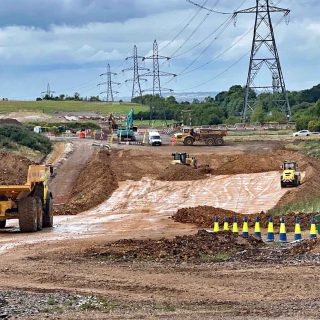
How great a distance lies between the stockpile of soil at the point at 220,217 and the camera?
86.8ft

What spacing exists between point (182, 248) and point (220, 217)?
9.42m

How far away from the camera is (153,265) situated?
18.2 metres

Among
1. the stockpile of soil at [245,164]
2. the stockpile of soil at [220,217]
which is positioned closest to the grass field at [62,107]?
the stockpile of soil at [245,164]

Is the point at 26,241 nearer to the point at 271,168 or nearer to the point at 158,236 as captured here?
the point at 158,236

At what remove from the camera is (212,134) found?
8169 centimetres

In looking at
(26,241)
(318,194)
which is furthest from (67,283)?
(318,194)

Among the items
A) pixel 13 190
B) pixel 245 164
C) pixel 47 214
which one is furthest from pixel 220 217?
pixel 245 164

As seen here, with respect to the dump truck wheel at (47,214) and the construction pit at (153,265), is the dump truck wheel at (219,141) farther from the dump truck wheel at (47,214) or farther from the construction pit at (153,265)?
the dump truck wheel at (47,214)

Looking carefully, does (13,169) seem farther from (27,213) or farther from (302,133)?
(302,133)

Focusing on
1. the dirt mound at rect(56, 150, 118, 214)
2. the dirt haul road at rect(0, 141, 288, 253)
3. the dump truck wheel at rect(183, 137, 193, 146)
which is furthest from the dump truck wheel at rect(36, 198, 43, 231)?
the dump truck wheel at rect(183, 137, 193, 146)

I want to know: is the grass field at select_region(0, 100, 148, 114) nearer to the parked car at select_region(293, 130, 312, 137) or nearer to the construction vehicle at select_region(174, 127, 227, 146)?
the parked car at select_region(293, 130, 312, 137)

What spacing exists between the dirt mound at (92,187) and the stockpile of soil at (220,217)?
7.81m

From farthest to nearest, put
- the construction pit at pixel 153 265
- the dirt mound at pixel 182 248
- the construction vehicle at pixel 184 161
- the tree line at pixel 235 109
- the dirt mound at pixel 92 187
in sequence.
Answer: the tree line at pixel 235 109 < the construction vehicle at pixel 184 161 < the dirt mound at pixel 92 187 < the dirt mound at pixel 182 248 < the construction pit at pixel 153 265

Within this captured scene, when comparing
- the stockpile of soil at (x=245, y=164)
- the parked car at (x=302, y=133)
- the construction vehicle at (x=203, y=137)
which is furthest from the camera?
the parked car at (x=302, y=133)
